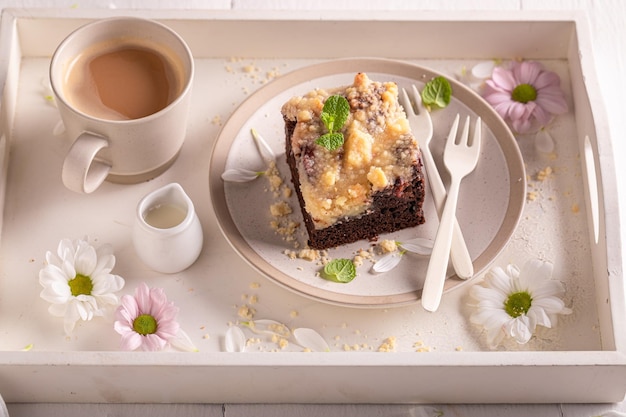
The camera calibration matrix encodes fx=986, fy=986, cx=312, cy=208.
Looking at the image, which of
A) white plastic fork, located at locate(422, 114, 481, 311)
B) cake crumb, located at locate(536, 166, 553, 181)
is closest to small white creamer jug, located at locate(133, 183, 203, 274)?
white plastic fork, located at locate(422, 114, 481, 311)

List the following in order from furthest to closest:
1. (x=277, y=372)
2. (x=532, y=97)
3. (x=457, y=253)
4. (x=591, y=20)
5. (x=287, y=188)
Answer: (x=591, y=20) < (x=532, y=97) < (x=287, y=188) < (x=457, y=253) < (x=277, y=372)

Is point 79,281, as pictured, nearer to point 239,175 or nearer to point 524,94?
point 239,175

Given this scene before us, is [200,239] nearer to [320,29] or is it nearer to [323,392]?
[323,392]

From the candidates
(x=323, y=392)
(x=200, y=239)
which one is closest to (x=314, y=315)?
(x=323, y=392)

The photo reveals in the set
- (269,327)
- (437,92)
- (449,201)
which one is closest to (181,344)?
(269,327)

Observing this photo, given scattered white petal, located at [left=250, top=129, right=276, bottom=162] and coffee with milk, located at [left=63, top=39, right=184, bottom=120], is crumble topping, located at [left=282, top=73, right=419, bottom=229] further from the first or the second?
coffee with milk, located at [left=63, top=39, right=184, bottom=120]
